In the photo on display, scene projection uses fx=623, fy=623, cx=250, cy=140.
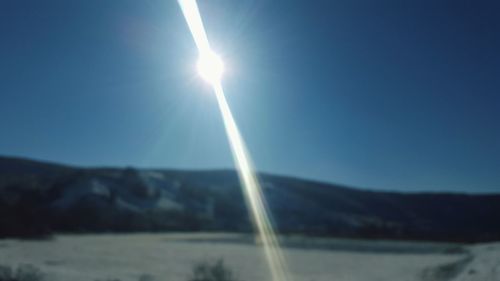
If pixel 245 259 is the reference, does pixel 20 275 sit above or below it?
below

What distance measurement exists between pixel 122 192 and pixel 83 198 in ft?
13.1

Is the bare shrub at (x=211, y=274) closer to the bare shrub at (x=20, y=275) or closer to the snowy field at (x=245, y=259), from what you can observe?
the snowy field at (x=245, y=259)

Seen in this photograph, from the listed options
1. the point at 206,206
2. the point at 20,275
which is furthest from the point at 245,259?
the point at 206,206

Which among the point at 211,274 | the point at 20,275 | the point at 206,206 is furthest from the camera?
the point at 206,206

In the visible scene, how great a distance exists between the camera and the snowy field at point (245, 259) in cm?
1808

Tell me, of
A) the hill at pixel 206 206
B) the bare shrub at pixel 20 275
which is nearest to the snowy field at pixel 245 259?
the bare shrub at pixel 20 275

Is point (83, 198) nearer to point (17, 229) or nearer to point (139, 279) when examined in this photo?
point (17, 229)

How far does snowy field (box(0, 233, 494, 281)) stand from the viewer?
1808cm

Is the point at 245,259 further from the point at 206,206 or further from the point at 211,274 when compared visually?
the point at 206,206

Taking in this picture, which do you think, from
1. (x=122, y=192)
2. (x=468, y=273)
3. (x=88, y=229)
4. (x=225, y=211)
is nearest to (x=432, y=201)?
(x=225, y=211)

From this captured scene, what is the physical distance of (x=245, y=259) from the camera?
24.6 m

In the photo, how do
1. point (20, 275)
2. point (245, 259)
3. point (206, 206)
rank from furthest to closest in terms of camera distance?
point (206, 206)
point (245, 259)
point (20, 275)

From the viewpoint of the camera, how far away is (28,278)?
14711 millimetres

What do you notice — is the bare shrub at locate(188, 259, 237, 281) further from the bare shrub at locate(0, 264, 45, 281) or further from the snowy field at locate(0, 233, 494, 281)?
the bare shrub at locate(0, 264, 45, 281)
